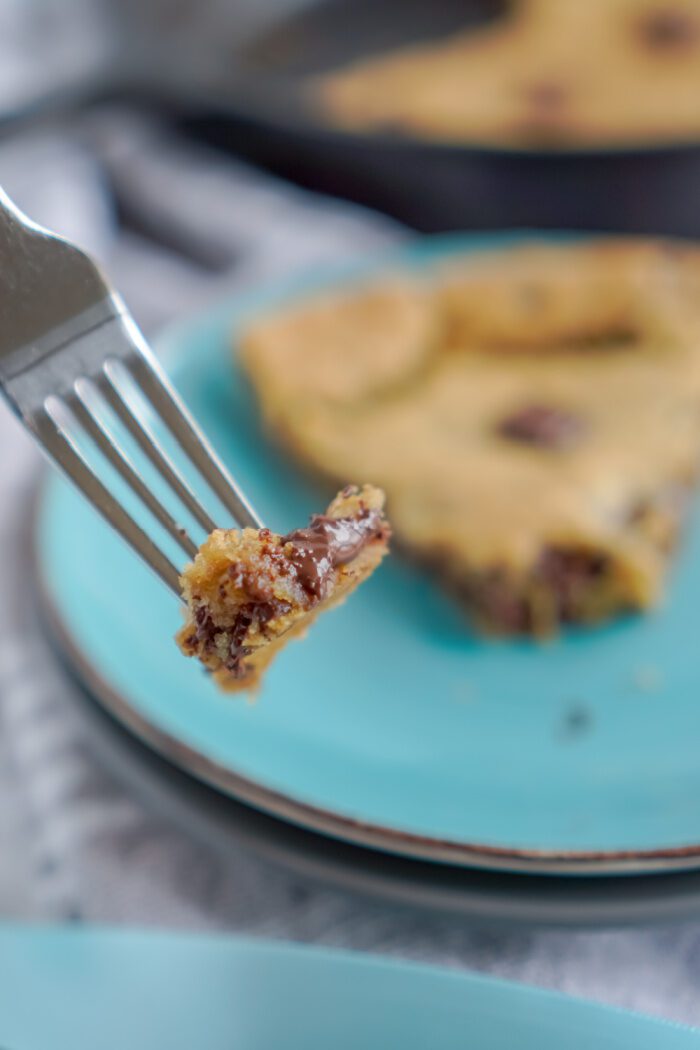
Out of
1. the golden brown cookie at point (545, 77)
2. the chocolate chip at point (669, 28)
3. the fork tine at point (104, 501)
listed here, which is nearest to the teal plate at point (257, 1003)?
the fork tine at point (104, 501)

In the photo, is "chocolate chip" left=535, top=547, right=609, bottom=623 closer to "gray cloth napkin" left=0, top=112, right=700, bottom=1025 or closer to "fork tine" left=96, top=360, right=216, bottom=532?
"gray cloth napkin" left=0, top=112, right=700, bottom=1025

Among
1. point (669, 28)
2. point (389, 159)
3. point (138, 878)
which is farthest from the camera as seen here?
point (669, 28)

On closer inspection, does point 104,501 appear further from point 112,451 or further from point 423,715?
point 423,715

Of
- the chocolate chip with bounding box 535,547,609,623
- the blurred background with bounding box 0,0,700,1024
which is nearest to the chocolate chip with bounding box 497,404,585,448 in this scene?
the chocolate chip with bounding box 535,547,609,623

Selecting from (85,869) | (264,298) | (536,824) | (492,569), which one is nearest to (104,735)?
(85,869)

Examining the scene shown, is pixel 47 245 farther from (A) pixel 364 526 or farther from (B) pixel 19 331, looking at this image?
(A) pixel 364 526

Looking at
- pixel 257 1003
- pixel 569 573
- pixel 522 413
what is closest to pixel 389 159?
pixel 522 413
